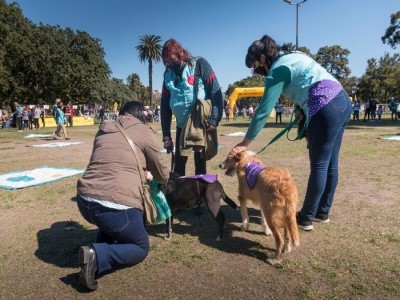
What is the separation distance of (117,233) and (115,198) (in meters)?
0.30

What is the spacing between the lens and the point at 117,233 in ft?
8.86

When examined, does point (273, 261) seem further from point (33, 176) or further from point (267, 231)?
point (33, 176)

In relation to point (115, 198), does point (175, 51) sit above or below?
above

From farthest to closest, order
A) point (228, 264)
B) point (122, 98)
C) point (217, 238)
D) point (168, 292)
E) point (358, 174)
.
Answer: point (122, 98), point (358, 174), point (217, 238), point (228, 264), point (168, 292)

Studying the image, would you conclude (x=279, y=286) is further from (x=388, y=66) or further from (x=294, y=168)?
(x=388, y=66)

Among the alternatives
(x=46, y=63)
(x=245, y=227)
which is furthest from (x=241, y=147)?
(x=46, y=63)

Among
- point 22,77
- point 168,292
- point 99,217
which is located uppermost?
point 22,77

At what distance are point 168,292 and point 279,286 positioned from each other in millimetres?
864

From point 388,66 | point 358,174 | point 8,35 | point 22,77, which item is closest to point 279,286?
point 358,174

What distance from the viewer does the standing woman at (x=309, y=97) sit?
3137 millimetres

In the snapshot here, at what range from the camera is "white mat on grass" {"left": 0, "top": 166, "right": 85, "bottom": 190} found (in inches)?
235

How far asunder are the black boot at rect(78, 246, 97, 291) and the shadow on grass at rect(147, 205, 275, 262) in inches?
44.4

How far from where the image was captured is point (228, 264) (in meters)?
2.91

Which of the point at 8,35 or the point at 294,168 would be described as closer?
the point at 294,168
